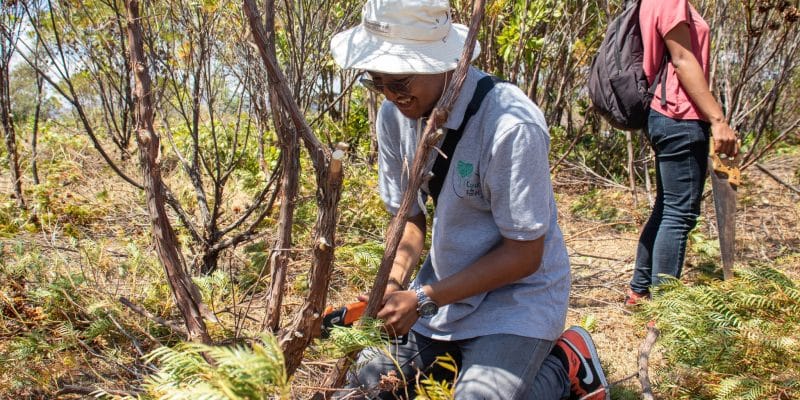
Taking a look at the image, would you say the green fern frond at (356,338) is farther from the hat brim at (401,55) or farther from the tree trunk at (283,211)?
the hat brim at (401,55)

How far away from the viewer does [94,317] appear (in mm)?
2559

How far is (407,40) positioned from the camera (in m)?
1.69

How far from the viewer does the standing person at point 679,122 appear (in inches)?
102

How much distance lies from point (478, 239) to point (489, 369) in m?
0.36

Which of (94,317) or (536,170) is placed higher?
(536,170)

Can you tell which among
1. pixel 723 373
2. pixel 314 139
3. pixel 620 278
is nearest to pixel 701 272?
pixel 620 278

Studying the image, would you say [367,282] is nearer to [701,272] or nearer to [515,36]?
[701,272]

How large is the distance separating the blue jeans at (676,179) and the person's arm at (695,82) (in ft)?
0.26

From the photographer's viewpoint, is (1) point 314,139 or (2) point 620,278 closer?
(1) point 314,139

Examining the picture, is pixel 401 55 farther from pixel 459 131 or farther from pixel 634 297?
pixel 634 297

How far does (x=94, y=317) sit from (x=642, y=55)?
2.47 meters

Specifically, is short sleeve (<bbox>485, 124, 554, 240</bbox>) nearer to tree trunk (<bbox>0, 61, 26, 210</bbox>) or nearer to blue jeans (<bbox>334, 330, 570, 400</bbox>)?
blue jeans (<bbox>334, 330, 570, 400</bbox>)

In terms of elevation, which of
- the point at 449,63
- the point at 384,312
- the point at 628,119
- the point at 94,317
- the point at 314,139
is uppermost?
the point at 449,63

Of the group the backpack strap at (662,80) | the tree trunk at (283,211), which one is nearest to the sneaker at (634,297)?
the backpack strap at (662,80)
